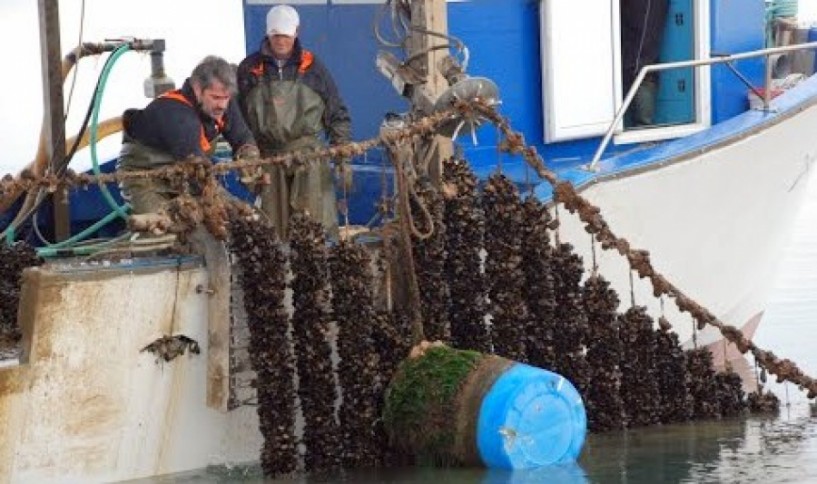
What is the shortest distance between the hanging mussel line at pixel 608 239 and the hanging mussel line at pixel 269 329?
1468 millimetres

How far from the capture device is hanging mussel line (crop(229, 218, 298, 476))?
400 inches

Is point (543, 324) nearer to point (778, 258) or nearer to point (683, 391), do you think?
point (683, 391)

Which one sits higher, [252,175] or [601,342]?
[252,175]

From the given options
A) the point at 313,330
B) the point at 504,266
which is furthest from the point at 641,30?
the point at 313,330

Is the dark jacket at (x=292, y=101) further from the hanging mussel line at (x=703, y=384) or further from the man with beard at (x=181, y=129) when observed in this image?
the hanging mussel line at (x=703, y=384)

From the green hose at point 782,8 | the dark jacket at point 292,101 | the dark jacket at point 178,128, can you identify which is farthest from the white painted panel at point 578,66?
the green hose at point 782,8

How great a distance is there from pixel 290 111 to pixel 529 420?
8.52 feet

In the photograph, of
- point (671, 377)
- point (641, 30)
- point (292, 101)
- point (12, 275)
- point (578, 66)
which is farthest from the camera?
point (641, 30)

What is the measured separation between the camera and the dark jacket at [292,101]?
11594mm

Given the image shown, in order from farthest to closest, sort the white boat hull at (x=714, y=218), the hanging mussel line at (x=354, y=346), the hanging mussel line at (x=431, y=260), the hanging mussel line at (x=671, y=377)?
the white boat hull at (x=714, y=218) < the hanging mussel line at (x=671, y=377) < the hanging mussel line at (x=431, y=260) < the hanging mussel line at (x=354, y=346)

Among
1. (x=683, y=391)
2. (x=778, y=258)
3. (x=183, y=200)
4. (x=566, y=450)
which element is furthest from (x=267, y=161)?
(x=778, y=258)

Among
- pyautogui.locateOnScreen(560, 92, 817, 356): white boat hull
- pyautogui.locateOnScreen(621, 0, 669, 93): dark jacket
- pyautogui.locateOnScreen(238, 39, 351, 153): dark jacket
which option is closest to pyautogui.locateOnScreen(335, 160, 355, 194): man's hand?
pyautogui.locateOnScreen(238, 39, 351, 153): dark jacket

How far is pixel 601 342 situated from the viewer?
1112 cm

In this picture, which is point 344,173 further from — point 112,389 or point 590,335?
point 112,389
